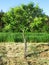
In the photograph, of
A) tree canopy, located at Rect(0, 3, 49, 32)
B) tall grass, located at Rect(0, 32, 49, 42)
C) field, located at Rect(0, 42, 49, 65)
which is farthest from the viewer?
tall grass, located at Rect(0, 32, 49, 42)

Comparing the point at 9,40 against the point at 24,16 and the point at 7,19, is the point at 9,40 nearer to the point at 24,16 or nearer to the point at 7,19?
the point at 7,19

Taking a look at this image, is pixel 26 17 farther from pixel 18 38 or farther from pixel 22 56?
pixel 18 38

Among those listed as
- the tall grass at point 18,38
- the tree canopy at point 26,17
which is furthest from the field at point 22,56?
the tall grass at point 18,38

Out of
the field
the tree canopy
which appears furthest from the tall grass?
the tree canopy

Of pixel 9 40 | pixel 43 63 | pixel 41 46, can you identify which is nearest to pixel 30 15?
pixel 41 46

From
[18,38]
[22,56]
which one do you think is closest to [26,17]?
[22,56]

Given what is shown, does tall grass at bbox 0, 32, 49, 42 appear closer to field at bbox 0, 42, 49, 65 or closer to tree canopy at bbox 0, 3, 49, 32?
field at bbox 0, 42, 49, 65

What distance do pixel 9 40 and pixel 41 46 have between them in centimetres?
421

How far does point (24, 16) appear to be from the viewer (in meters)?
12.7

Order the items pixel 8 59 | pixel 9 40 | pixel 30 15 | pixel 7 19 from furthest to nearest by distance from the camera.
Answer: pixel 9 40
pixel 7 19
pixel 30 15
pixel 8 59

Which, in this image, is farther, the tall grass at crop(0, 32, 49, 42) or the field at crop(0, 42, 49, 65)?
the tall grass at crop(0, 32, 49, 42)

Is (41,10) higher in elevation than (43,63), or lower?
higher

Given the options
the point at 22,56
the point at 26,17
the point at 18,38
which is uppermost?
the point at 26,17

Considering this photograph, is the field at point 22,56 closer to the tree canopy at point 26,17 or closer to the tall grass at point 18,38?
the tree canopy at point 26,17
